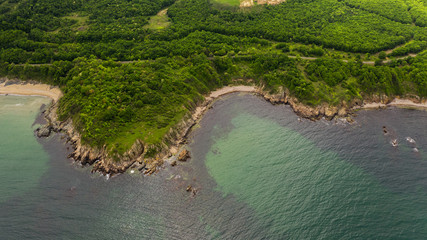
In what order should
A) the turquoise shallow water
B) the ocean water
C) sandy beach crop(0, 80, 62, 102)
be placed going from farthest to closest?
sandy beach crop(0, 80, 62, 102) → the turquoise shallow water → the ocean water

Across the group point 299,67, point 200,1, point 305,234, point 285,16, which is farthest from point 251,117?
point 200,1

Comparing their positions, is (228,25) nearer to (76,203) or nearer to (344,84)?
(344,84)

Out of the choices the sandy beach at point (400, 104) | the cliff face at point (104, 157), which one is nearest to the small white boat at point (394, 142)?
the sandy beach at point (400, 104)

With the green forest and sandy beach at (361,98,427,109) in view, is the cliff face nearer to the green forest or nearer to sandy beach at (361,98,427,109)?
the green forest

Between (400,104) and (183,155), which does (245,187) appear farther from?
(400,104)

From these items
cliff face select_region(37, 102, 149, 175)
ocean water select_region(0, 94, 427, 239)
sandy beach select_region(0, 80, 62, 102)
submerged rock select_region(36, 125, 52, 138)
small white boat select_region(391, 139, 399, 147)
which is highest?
sandy beach select_region(0, 80, 62, 102)

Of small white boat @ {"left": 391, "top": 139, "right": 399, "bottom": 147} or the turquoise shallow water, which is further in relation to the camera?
small white boat @ {"left": 391, "top": 139, "right": 399, "bottom": 147}

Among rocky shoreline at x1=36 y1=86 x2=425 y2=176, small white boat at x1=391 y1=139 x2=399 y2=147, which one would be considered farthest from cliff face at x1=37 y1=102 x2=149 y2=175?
small white boat at x1=391 y1=139 x2=399 y2=147
